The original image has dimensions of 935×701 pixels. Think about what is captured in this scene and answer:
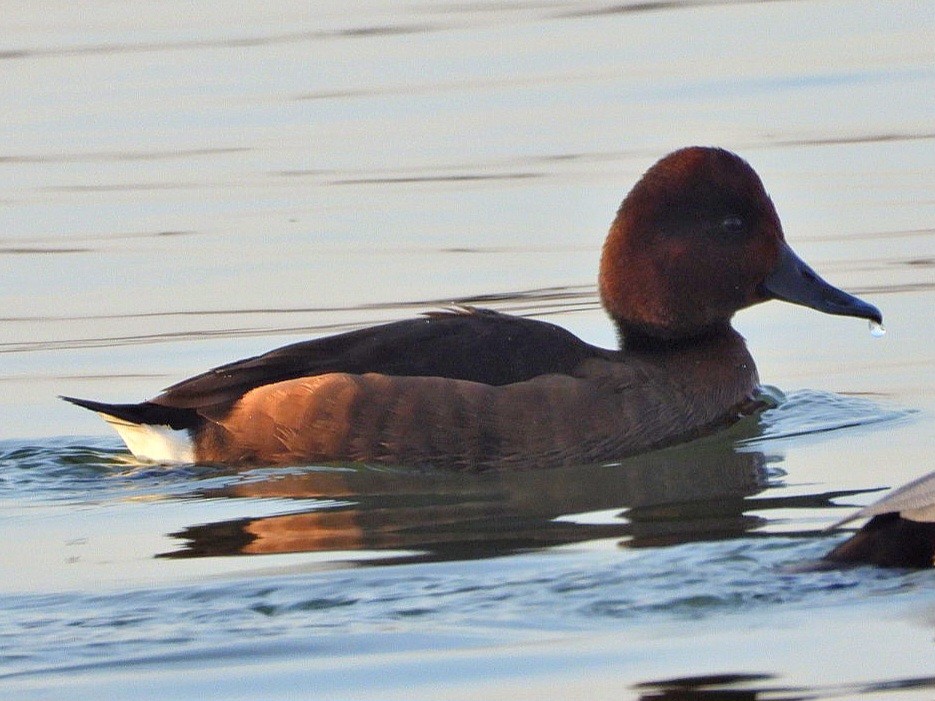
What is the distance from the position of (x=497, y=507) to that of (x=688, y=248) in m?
1.77

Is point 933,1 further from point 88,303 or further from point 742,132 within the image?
point 88,303

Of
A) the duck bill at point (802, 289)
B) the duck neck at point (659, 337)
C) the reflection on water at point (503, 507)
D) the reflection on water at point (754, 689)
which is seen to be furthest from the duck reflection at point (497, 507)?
the reflection on water at point (754, 689)

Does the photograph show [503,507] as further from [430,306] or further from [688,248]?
[430,306]

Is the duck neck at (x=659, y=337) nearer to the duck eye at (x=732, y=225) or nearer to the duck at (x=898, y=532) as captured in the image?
the duck eye at (x=732, y=225)

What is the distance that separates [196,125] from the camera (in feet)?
44.2

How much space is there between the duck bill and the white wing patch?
231 cm

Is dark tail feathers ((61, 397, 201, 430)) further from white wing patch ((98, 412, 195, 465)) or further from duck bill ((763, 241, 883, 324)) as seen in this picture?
duck bill ((763, 241, 883, 324))

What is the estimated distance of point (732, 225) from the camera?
8344 millimetres

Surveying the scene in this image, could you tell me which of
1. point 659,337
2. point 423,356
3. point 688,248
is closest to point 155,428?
point 423,356

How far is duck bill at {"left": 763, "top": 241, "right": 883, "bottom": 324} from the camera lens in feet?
27.5

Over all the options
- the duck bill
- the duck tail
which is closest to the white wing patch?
the duck tail

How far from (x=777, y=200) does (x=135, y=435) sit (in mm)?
4373

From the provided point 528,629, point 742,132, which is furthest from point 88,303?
point 528,629

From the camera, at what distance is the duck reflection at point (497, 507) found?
635 centimetres
